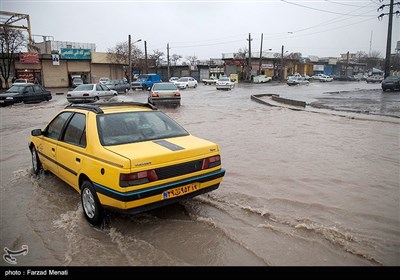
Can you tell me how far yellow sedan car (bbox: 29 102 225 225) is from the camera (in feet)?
11.6

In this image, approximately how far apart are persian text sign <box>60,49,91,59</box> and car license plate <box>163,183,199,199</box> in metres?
49.3

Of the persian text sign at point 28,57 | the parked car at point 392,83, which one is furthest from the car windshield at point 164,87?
the persian text sign at point 28,57

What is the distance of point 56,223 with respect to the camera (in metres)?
4.27

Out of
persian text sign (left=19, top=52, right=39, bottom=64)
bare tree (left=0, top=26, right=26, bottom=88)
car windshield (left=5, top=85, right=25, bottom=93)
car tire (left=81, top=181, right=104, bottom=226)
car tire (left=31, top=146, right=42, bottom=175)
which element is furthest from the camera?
persian text sign (left=19, top=52, right=39, bottom=64)

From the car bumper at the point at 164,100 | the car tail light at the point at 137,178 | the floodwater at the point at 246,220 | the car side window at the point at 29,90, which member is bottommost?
the floodwater at the point at 246,220

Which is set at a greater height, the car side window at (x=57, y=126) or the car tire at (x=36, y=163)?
the car side window at (x=57, y=126)

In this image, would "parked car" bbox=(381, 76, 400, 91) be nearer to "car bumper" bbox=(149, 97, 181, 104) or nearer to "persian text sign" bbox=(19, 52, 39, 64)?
"car bumper" bbox=(149, 97, 181, 104)

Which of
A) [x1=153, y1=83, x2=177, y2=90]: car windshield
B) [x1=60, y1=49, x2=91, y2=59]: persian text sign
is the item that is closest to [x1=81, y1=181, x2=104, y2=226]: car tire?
[x1=153, y1=83, x2=177, y2=90]: car windshield

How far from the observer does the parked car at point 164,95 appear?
61.1 ft

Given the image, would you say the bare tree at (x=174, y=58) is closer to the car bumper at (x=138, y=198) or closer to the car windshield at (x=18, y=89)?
the car windshield at (x=18, y=89)

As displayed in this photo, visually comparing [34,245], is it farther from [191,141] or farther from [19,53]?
[19,53]

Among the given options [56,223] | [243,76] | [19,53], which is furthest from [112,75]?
[56,223]

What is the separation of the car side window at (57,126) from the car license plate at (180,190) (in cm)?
238

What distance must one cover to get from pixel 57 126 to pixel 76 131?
889 millimetres
